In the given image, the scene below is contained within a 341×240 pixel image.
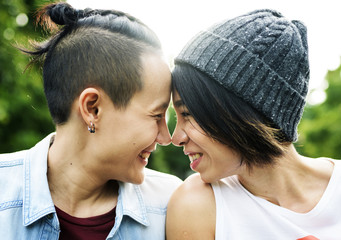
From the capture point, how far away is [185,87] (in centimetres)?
219

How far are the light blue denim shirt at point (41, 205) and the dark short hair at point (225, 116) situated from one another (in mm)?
658

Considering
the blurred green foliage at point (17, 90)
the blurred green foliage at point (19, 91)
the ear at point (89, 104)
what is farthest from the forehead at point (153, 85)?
the blurred green foliage at point (17, 90)

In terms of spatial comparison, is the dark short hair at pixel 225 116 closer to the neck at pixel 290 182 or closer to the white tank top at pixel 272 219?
the neck at pixel 290 182

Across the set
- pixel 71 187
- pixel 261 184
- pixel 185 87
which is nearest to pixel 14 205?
pixel 71 187

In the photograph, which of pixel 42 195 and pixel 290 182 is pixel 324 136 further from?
pixel 42 195

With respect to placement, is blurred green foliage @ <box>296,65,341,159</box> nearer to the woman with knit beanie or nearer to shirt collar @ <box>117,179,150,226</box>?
the woman with knit beanie

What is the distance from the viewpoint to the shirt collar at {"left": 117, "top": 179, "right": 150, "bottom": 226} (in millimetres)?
2238

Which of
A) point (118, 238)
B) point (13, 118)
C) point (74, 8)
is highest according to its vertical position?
point (74, 8)

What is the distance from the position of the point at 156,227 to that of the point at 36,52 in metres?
1.43

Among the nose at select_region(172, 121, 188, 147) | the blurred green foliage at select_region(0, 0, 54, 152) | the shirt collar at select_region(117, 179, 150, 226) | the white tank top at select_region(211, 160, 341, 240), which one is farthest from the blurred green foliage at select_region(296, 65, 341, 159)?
the shirt collar at select_region(117, 179, 150, 226)

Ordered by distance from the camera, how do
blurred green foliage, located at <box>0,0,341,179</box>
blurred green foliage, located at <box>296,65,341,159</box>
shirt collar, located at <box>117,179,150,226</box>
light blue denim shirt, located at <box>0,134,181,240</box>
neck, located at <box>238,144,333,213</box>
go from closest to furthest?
light blue denim shirt, located at <box>0,134,181,240</box>, shirt collar, located at <box>117,179,150,226</box>, neck, located at <box>238,144,333,213</box>, blurred green foliage, located at <box>0,0,341,179</box>, blurred green foliage, located at <box>296,65,341,159</box>

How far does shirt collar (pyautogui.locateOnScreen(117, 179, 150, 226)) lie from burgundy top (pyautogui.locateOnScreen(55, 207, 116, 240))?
138 millimetres

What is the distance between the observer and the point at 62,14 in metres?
2.31

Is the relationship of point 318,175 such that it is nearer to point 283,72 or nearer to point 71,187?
point 283,72
